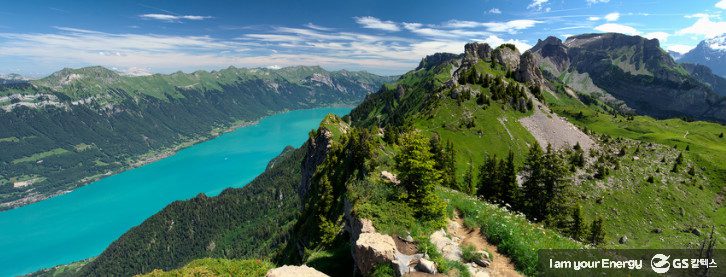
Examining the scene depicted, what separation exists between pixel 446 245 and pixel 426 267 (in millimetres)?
A: 3270

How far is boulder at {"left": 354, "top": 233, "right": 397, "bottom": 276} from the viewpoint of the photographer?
63.1ft

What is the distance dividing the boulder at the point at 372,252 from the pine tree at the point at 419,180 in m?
5.43

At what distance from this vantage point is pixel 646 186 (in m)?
80.8

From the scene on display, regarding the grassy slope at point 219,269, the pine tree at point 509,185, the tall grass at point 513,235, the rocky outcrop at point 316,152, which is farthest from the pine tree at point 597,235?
the rocky outcrop at point 316,152

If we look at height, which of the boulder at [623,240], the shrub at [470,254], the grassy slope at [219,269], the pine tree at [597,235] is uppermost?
the shrub at [470,254]

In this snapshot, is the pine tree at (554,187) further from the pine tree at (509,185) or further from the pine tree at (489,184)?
the pine tree at (489,184)

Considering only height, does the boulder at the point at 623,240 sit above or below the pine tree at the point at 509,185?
below

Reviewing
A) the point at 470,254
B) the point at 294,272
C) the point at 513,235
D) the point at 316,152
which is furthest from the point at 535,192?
the point at 316,152

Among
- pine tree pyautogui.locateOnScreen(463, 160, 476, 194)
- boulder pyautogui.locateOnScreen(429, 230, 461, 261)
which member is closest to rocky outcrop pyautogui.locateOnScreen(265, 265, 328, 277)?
boulder pyautogui.locateOnScreen(429, 230, 461, 261)

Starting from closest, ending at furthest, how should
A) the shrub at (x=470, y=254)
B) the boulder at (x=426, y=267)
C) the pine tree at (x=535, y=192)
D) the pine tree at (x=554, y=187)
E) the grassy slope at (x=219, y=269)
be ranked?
the boulder at (x=426, y=267), the shrub at (x=470, y=254), the grassy slope at (x=219, y=269), the pine tree at (x=554, y=187), the pine tree at (x=535, y=192)

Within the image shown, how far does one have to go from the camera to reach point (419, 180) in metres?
26.6

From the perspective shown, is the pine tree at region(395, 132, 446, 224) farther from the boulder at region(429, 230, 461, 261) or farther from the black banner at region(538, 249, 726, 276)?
the black banner at region(538, 249, 726, 276)

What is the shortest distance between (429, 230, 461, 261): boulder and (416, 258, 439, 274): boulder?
1.70m

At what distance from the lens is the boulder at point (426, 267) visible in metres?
18.5
